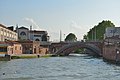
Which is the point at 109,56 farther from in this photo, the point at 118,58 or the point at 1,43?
the point at 1,43

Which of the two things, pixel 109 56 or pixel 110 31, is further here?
pixel 110 31

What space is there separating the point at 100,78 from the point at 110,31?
69547mm

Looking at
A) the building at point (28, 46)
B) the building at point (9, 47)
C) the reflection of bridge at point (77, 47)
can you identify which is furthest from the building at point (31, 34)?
the building at point (9, 47)

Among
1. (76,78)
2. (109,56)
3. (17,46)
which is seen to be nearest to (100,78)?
(76,78)

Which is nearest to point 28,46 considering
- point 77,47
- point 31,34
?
point 77,47

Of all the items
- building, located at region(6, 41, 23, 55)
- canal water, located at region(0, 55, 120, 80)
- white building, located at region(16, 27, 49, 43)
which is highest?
white building, located at region(16, 27, 49, 43)

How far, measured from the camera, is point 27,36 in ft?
483

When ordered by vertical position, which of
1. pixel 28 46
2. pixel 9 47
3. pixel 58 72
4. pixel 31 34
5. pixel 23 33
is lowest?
pixel 58 72

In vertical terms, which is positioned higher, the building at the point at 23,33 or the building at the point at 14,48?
the building at the point at 23,33

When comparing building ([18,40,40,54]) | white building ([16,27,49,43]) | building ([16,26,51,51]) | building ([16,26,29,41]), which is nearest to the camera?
building ([18,40,40,54])

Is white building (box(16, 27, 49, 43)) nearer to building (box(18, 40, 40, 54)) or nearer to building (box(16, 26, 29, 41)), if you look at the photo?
building (box(16, 26, 29, 41))

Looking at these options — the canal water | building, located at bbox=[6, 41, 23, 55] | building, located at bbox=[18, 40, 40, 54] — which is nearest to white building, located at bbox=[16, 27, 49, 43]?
building, located at bbox=[18, 40, 40, 54]

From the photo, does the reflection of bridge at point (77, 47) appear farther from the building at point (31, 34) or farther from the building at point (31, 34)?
the building at point (31, 34)

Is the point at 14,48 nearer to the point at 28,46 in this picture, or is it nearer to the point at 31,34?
Result: the point at 28,46
